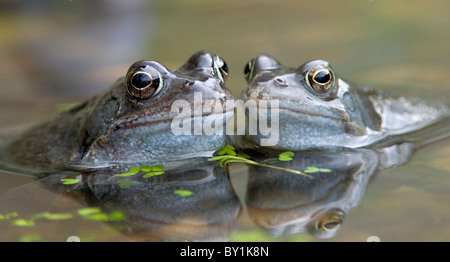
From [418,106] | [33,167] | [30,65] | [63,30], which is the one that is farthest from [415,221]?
[63,30]

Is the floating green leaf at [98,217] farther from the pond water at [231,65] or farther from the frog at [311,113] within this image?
the frog at [311,113]

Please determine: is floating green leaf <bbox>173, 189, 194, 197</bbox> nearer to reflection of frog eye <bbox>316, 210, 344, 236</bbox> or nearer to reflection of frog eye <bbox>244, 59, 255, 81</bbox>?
reflection of frog eye <bbox>316, 210, 344, 236</bbox>

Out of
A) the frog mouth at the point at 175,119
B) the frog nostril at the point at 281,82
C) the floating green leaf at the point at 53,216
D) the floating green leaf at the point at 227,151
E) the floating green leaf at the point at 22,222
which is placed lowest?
the floating green leaf at the point at 22,222

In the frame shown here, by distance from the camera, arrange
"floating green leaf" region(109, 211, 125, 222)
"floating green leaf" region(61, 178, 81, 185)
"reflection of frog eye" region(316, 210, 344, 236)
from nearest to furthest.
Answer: "reflection of frog eye" region(316, 210, 344, 236) < "floating green leaf" region(109, 211, 125, 222) < "floating green leaf" region(61, 178, 81, 185)

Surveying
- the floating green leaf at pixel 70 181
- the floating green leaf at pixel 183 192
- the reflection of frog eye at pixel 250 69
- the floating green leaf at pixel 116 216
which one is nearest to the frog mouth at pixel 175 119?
the floating green leaf at pixel 70 181

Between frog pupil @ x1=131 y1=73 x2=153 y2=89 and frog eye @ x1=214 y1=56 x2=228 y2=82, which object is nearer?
frog pupil @ x1=131 y1=73 x2=153 y2=89

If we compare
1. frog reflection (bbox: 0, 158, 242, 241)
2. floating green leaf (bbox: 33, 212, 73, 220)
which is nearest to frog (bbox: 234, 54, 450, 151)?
frog reflection (bbox: 0, 158, 242, 241)

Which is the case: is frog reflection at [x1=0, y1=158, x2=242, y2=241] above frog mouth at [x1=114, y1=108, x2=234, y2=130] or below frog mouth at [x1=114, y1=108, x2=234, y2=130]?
below
